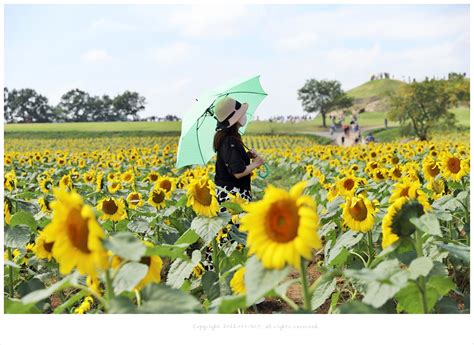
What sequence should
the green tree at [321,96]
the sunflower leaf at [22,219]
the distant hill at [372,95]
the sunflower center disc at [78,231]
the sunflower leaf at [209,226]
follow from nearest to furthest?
the sunflower center disc at [78,231], the sunflower leaf at [209,226], the sunflower leaf at [22,219], the green tree at [321,96], the distant hill at [372,95]

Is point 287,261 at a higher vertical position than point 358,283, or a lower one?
higher

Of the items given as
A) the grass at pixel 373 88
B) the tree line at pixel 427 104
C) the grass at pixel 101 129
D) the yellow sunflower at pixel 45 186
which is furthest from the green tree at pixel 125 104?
the grass at pixel 373 88

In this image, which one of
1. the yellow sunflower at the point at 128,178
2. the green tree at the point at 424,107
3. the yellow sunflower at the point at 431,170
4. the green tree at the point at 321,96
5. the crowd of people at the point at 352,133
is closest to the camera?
the yellow sunflower at the point at 431,170

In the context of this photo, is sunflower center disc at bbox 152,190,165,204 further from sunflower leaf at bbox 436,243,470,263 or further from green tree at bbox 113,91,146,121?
green tree at bbox 113,91,146,121

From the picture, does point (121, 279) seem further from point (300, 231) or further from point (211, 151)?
point (211, 151)

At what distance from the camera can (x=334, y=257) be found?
3297 millimetres

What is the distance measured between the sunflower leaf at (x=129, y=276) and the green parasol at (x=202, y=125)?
9.32ft

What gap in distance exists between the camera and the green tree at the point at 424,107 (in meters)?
17.4

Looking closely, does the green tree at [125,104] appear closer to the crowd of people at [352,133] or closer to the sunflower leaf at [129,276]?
the crowd of people at [352,133]

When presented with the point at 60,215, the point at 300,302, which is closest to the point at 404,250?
the point at 60,215

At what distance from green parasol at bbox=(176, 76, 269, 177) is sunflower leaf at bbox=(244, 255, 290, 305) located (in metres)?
3.05

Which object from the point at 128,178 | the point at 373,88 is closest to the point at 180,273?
the point at 128,178

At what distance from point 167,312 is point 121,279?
24 cm
